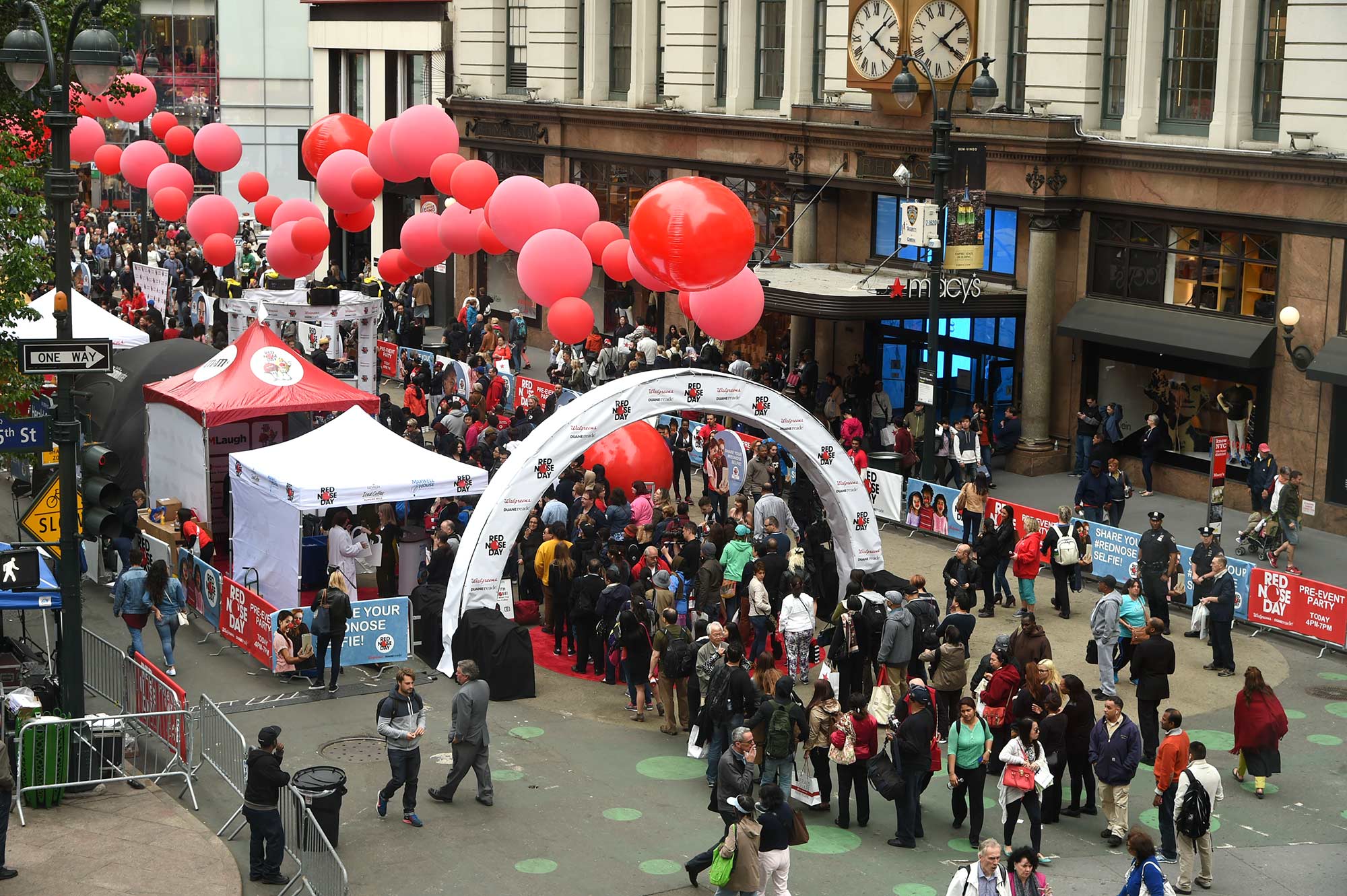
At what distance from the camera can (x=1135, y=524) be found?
2870 cm

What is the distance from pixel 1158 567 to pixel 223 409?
13.2 meters

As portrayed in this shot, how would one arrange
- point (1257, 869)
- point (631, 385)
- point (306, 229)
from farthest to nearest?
point (306, 229) < point (631, 385) < point (1257, 869)

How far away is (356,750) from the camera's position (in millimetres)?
18422

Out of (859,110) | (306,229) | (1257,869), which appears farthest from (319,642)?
(859,110)

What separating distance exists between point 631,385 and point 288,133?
46970mm

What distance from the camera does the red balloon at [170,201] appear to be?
35.8 metres

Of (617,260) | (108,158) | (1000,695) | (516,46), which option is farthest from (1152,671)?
(516,46)

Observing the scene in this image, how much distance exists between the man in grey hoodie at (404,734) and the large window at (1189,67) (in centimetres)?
1941

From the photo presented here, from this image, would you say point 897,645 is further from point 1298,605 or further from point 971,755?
point 1298,605

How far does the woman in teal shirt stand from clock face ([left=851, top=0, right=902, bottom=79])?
19.8 metres

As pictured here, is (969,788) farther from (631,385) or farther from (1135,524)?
(1135,524)

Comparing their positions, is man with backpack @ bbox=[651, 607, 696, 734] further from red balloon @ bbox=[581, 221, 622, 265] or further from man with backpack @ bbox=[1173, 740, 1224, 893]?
red balloon @ bbox=[581, 221, 622, 265]

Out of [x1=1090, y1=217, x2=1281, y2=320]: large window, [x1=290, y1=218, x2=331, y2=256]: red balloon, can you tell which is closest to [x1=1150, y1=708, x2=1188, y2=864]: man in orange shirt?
[x1=1090, y1=217, x2=1281, y2=320]: large window

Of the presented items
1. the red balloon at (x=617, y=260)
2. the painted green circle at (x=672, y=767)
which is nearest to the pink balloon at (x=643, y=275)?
the red balloon at (x=617, y=260)
